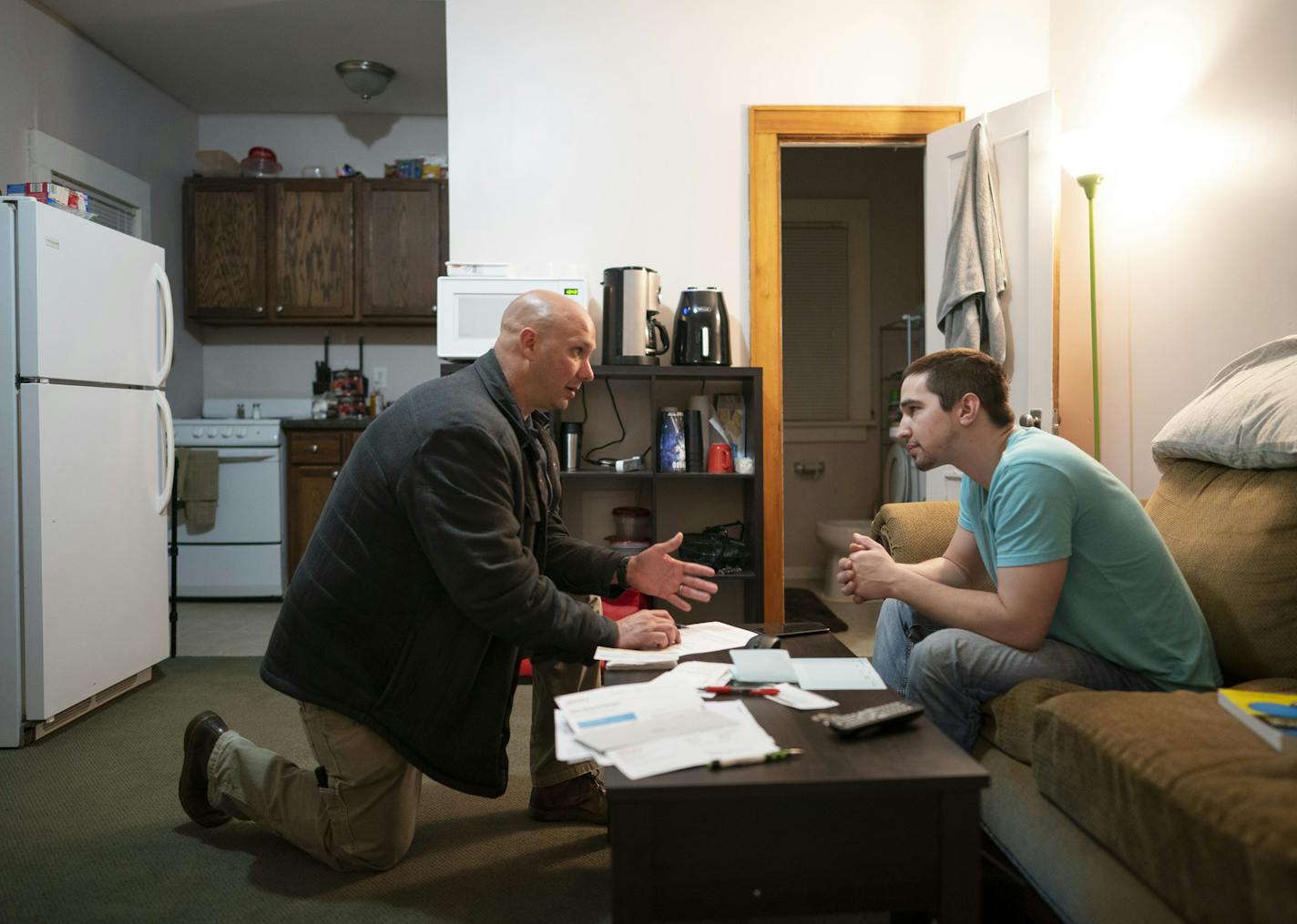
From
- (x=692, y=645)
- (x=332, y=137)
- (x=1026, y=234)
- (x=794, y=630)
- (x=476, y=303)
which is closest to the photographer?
(x=692, y=645)

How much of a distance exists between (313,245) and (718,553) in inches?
122

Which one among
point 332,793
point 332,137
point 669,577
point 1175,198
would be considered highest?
point 332,137

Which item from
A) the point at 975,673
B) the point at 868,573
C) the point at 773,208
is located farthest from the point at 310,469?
the point at 975,673

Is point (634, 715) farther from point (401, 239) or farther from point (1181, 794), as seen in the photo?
point (401, 239)

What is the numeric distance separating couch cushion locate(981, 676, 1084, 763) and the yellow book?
0.79 feet

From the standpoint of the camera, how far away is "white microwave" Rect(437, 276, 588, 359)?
3457 millimetres

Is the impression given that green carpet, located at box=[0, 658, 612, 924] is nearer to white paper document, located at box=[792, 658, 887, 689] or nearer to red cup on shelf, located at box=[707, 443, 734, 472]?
white paper document, located at box=[792, 658, 887, 689]

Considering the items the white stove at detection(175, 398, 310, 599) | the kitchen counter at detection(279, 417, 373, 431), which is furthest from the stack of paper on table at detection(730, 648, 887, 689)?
the white stove at detection(175, 398, 310, 599)

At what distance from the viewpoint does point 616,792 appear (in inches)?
42.8

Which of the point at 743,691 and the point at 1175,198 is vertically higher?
the point at 1175,198

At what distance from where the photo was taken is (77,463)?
2838 mm

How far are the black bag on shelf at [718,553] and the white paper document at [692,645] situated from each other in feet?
5.09

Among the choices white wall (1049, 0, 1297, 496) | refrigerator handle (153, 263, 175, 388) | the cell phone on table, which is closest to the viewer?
the cell phone on table

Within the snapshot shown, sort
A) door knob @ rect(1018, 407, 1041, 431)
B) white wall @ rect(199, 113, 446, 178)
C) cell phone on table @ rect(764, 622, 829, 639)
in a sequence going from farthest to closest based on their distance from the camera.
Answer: white wall @ rect(199, 113, 446, 178) → door knob @ rect(1018, 407, 1041, 431) → cell phone on table @ rect(764, 622, 829, 639)
